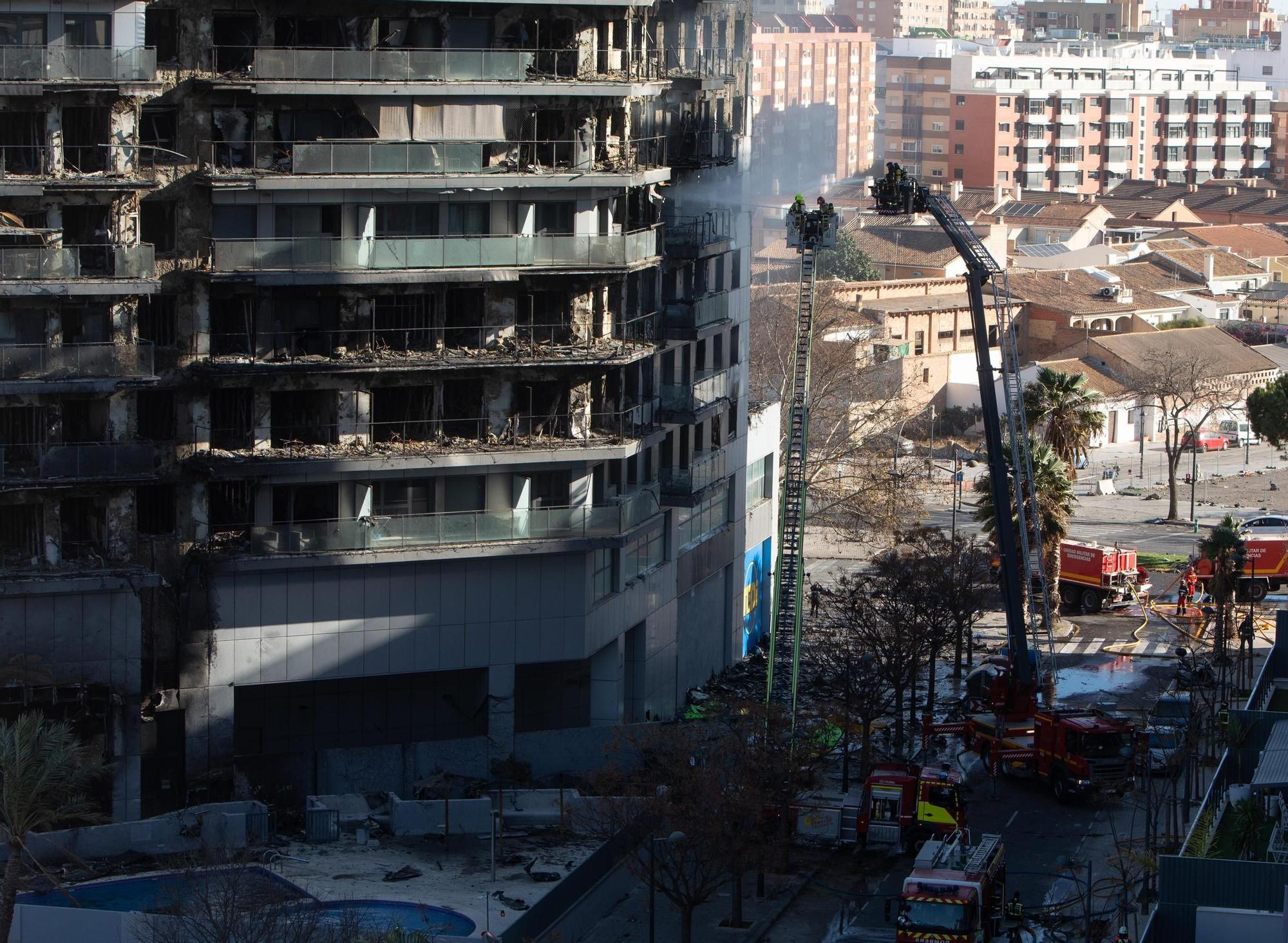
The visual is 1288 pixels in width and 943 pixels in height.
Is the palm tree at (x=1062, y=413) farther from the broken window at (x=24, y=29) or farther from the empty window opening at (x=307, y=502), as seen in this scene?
the broken window at (x=24, y=29)

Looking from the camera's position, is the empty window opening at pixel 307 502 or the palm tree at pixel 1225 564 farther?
the palm tree at pixel 1225 564

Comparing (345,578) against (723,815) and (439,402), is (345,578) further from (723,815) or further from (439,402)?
(723,815)

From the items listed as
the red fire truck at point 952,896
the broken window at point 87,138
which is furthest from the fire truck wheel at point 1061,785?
the broken window at point 87,138

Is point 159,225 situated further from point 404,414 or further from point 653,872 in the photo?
point 653,872

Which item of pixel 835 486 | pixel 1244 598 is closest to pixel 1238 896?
pixel 1244 598

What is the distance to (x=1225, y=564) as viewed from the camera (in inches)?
3061

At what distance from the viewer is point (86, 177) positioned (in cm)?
5553

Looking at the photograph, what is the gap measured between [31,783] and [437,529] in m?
14.0

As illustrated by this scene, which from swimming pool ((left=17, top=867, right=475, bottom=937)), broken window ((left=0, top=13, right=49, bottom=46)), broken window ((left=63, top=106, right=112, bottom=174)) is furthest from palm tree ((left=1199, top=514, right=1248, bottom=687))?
broken window ((left=0, top=13, right=49, bottom=46))

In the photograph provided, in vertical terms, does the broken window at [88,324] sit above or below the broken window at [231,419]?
above

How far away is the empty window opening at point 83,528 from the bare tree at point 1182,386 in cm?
7166

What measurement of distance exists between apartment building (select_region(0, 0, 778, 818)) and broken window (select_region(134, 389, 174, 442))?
0.27 feet

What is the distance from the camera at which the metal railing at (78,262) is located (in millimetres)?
54656

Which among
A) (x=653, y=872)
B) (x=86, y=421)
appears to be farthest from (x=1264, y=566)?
(x=86, y=421)
